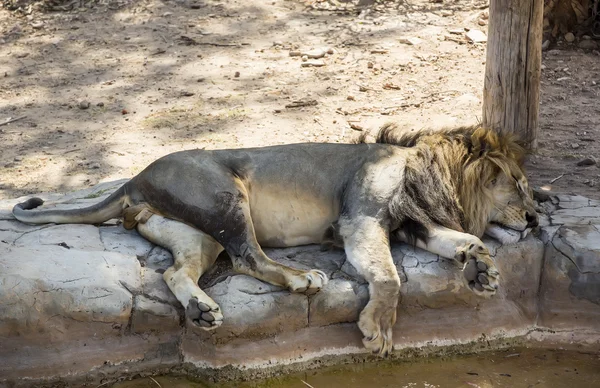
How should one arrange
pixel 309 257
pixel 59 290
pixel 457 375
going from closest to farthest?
pixel 59 290 → pixel 457 375 → pixel 309 257

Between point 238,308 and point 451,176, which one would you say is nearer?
point 238,308

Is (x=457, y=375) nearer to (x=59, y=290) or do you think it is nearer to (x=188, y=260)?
(x=188, y=260)

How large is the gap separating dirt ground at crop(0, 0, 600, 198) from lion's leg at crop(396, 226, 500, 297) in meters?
1.71

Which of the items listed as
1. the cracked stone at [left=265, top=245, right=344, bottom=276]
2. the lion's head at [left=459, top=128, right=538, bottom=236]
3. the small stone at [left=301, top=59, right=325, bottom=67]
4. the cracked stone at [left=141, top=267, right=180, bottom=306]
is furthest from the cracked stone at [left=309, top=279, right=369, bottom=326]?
the small stone at [left=301, top=59, right=325, bottom=67]

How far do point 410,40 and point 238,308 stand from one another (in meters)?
5.07

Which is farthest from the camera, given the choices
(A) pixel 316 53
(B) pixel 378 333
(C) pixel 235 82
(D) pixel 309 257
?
(A) pixel 316 53

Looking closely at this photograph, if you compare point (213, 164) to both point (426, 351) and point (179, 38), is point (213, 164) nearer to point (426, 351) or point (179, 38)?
point (426, 351)

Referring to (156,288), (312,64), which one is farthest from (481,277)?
(312,64)

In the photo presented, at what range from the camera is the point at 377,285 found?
412cm

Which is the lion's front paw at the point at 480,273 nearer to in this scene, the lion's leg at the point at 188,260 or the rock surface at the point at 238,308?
the rock surface at the point at 238,308

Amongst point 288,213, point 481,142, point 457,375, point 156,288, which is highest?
point 481,142

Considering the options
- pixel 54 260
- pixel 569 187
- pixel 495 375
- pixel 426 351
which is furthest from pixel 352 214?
pixel 569 187

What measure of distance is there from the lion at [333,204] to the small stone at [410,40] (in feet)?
12.2

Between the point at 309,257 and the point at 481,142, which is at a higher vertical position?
the point at 481,142
